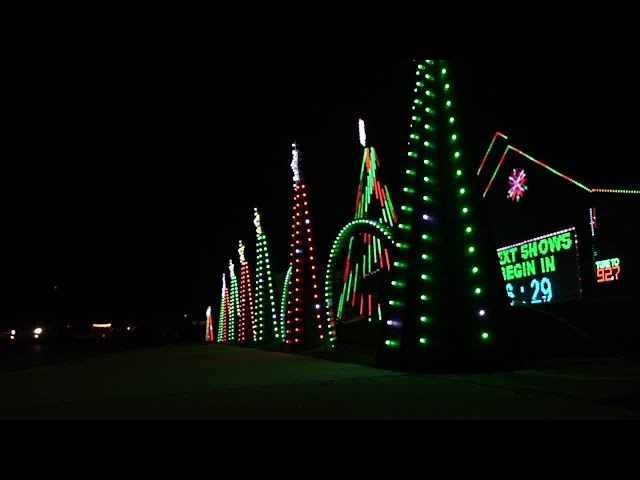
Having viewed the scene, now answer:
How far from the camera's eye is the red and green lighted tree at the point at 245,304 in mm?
30031

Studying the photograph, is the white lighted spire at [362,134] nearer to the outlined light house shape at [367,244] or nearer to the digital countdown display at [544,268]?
the outlined light house shape at [367,244]

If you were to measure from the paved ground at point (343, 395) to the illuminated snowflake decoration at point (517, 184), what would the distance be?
12.8 meters

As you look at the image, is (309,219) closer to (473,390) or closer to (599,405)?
(473,390)

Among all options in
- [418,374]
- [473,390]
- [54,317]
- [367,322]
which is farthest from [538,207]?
[54,317]

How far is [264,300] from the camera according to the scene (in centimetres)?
2648

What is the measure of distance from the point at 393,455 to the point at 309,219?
15.9m

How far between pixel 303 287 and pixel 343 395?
1198 centimetres

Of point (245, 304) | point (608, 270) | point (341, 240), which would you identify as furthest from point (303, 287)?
point (245, 304)

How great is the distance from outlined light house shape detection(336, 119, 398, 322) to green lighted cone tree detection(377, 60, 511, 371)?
58.5ft

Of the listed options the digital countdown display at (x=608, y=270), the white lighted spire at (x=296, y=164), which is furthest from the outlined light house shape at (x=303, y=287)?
the digital countdown display at (x=608, y=270)

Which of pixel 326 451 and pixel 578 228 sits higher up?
pixel 578 228

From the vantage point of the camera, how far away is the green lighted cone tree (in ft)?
33.9

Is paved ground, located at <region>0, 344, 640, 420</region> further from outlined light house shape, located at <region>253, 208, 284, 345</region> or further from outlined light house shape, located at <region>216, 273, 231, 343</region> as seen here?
outlined light house shape, located at <region>216, 273, 231, 343</region>

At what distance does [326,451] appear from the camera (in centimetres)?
481
